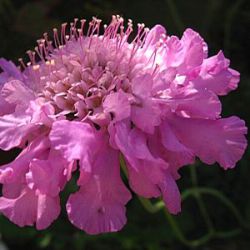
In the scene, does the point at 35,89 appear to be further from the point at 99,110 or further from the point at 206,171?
the point at 206,171

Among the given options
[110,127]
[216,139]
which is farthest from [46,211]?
[216,139]

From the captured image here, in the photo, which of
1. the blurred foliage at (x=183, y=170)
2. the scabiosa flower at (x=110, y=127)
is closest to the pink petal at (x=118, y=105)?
the scabiosa flower at (x=110, y=127)

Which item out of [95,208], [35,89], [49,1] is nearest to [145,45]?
[35,89]

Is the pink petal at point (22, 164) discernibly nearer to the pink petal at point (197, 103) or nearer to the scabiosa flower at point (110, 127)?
the scabiosa flower at point (110, 127)

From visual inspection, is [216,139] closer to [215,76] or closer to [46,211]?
[215,76]

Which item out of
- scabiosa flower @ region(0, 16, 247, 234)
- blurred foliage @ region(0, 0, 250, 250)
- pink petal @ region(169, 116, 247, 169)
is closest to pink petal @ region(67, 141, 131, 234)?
scabiosa flower @ region(0, 16, 247, 234)

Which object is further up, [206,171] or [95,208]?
[95,208]
